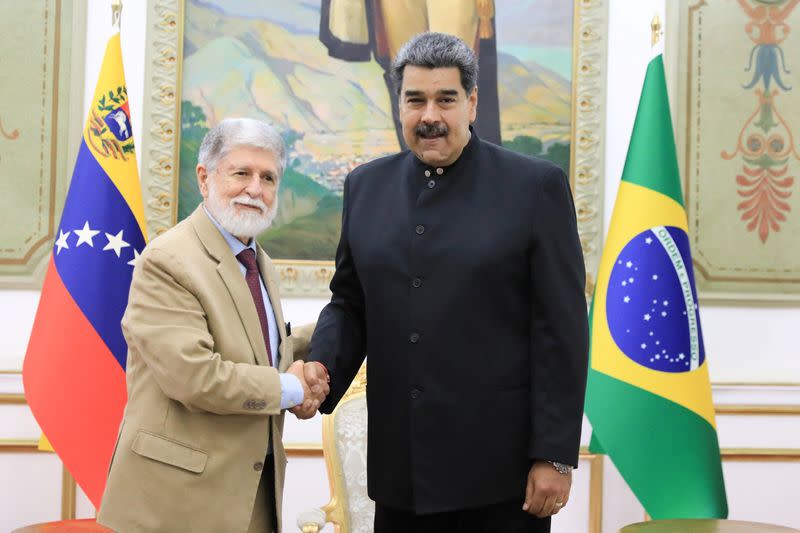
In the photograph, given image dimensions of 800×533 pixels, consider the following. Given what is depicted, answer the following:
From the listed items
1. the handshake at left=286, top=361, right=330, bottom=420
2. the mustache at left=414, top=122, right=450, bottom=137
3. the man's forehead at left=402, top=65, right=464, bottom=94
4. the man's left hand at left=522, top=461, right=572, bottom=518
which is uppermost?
the man's forehead at left=402, top=65, right=464, bottom=94

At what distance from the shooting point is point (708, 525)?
308 cm

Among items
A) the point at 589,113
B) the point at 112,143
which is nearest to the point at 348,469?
the point at 112,143

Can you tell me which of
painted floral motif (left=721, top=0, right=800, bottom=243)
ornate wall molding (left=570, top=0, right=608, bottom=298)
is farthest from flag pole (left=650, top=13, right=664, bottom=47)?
painted floral motif (left=721, top=0, right=800, bottom=243)

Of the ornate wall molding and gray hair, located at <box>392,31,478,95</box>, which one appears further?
the ornate wall molding

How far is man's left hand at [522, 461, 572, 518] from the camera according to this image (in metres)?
1.88

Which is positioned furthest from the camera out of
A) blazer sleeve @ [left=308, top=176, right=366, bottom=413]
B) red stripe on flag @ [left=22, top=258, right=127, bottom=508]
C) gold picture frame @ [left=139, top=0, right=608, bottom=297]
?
gold picture frame @ [left=139, top=0, right=608, bottom=297]

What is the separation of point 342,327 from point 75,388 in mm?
1522

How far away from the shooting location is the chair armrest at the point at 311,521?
2.52 meters

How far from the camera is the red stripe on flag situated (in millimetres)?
3188

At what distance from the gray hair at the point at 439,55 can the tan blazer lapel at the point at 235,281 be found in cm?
64

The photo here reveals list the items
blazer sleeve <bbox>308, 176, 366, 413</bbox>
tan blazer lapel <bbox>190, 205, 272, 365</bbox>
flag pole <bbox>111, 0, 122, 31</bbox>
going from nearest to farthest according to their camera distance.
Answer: tan blazer lapel <bbox>190, 205, 272, 365</bbox>, blazer sleeve <bbox>308, 176, 366, 413</bbox>, flag pole <bbox>111, 0, 122, 31</bbox>

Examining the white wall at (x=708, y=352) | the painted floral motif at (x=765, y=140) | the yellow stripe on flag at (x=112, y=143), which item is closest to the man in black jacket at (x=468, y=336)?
the yellow stripe on flag at (x=112, y=143)

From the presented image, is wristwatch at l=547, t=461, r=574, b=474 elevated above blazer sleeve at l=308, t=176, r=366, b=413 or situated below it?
below

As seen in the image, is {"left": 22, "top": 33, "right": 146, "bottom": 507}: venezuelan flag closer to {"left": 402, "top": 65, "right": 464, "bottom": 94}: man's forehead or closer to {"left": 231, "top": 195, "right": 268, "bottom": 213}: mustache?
{"left": 231, "top": 195, "right": 268, "bottom": 213}: mustache
